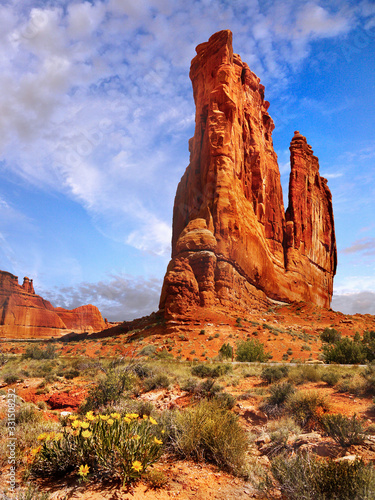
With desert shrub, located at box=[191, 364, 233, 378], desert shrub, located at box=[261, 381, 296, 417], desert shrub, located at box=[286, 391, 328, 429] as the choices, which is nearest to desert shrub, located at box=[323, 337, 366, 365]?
desert shrub, located at box=[191, 364, 233, 378]

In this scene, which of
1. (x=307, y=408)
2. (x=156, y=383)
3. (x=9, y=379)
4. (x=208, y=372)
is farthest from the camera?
(x=208, y=372)

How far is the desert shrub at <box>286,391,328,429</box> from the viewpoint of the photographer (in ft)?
20.5

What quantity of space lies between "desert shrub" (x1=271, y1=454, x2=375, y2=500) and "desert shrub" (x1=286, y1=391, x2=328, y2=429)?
3.01 meters

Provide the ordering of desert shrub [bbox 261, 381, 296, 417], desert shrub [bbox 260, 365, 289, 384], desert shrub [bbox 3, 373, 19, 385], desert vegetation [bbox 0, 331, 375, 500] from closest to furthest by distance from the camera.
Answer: desert vegetation [bbox 0, 331, 375, 500]
desert shrub [bbox 261, 381, 296, 417]
desert shrub [bbox 260, 365, 289, 384]
desert shrub [bbox 3, 373, 19, 385]

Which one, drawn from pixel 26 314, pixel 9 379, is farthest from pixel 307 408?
pixel 26 314

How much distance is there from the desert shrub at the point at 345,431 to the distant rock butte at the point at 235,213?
2257 cm

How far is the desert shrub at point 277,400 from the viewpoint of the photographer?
7.09m

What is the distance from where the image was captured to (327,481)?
10.5 ft

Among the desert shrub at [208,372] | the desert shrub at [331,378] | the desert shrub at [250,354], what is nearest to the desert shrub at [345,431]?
the desert shrub at [331,378]

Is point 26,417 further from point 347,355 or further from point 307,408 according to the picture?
point 347,355

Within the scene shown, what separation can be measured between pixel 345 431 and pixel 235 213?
28.7 m

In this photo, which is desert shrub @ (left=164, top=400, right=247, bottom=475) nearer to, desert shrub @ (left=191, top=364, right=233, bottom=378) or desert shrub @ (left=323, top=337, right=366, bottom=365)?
desert shrub @ (left=191, top=364, right=233, bottom=378)

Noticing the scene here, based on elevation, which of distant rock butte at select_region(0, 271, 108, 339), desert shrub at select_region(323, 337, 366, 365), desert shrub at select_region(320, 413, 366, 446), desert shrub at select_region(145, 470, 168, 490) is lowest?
desert shrub at select_region(145, 470, 168, 490)

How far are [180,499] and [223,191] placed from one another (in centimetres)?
3072
